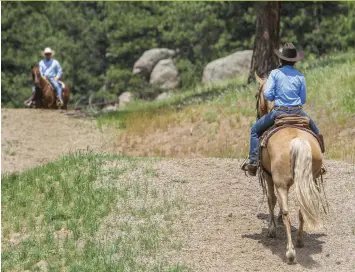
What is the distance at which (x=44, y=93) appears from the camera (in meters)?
26.5

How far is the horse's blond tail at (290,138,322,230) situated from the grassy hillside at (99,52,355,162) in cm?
645

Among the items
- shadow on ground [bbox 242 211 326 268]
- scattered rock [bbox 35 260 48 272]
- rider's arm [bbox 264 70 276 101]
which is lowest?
scattered rock [bbox 35 260 48 272]

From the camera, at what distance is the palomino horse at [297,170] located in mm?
10125

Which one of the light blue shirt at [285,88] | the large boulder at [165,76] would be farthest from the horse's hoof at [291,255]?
the large boulder at [165,76]

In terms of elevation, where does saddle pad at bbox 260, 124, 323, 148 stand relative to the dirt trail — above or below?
above

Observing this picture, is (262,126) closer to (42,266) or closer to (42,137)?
(42,266)

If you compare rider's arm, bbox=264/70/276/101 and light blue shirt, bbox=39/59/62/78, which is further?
light blue shirt, bbox=39/59/62/78

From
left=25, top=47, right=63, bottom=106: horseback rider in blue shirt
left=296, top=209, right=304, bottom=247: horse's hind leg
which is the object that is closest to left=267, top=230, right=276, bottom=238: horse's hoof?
left=296, top=209, right=304, bottom=247: horse's hind leg

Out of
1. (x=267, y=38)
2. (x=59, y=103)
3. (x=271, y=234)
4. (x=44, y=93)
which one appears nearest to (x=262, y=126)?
(x=271, y=234)

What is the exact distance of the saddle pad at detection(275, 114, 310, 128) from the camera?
10820 millimetres

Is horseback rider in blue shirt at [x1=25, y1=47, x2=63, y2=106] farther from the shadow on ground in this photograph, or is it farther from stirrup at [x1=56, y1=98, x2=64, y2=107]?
the shadow on ground

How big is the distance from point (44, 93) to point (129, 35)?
121 ft

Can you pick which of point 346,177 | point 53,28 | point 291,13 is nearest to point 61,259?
point 346,177

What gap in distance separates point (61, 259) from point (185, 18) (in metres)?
51.5
